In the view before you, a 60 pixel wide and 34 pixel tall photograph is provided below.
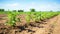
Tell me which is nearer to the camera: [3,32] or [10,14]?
[3,32]

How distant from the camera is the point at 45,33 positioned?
34.9 ft

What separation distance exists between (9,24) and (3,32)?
1.94m

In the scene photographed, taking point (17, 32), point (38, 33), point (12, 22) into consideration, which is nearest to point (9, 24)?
point (12, 22)

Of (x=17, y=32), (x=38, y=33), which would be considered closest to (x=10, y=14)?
(x=17, y=32)

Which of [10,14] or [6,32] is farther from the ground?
[10,14]

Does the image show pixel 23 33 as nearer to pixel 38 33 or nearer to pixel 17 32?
pixel 17 32

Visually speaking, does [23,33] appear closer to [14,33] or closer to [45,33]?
[14,33]

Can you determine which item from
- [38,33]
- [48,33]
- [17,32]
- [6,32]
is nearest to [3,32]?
[6,32]

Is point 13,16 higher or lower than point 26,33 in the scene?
higher

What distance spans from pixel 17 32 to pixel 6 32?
1011 millimetres

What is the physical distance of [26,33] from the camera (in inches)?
412

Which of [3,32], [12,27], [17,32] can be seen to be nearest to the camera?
[3,32]

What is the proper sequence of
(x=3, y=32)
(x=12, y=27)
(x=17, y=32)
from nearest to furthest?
(x=3, y=32) < (x=17, y=32) < (x=12, y=27)

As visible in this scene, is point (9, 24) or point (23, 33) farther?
point (9, 24)
